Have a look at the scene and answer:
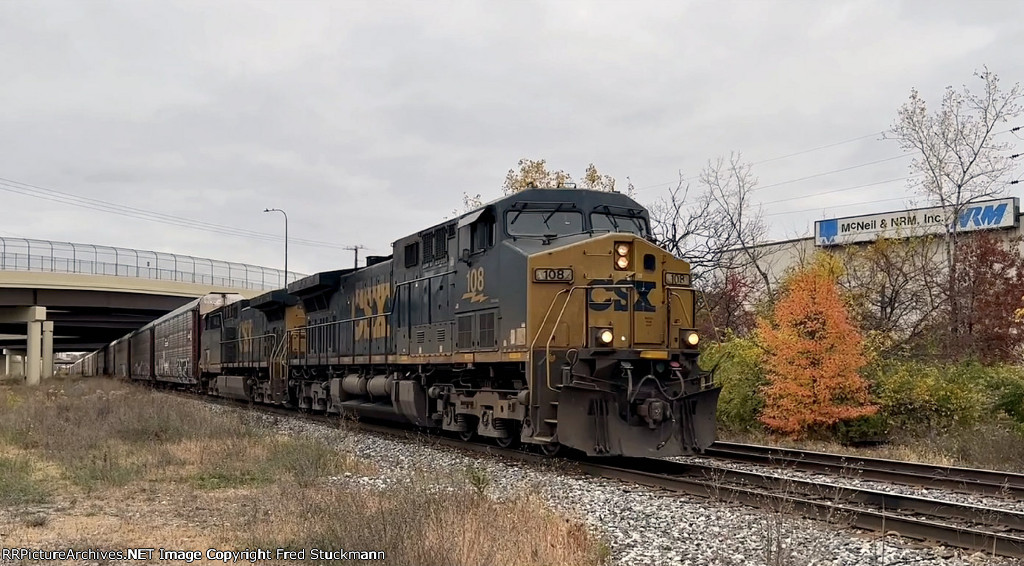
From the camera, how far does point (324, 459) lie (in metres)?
10.6

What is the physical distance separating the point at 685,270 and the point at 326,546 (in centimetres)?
646

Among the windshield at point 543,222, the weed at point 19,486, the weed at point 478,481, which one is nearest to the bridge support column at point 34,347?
the weed at point 19,486

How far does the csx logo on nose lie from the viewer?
10.4 meters

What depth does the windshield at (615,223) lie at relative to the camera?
38.0ft

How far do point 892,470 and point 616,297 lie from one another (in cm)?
381

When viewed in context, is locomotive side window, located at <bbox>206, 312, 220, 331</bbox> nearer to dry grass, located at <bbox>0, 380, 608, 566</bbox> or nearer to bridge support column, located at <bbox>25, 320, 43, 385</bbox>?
dry grass, located at <bbox>0, 380, 608, 566</bbox>

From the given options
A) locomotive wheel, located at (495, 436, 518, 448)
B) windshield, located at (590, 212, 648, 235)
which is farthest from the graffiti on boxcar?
windshield, located at (590, 212, 648, 235)

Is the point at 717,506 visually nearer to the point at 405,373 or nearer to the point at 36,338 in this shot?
the point at 405,373

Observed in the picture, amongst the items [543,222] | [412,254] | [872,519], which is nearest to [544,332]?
[543,222]

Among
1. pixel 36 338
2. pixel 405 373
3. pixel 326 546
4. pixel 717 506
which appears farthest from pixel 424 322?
pixel 36 338

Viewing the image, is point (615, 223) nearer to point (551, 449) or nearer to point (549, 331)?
point (549, 331)

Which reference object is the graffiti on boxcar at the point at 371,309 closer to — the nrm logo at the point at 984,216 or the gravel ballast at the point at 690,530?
the gravel ballast at the point at 690,530

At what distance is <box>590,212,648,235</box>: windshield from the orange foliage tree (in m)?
3.67

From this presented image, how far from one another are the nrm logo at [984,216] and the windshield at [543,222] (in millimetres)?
29517
